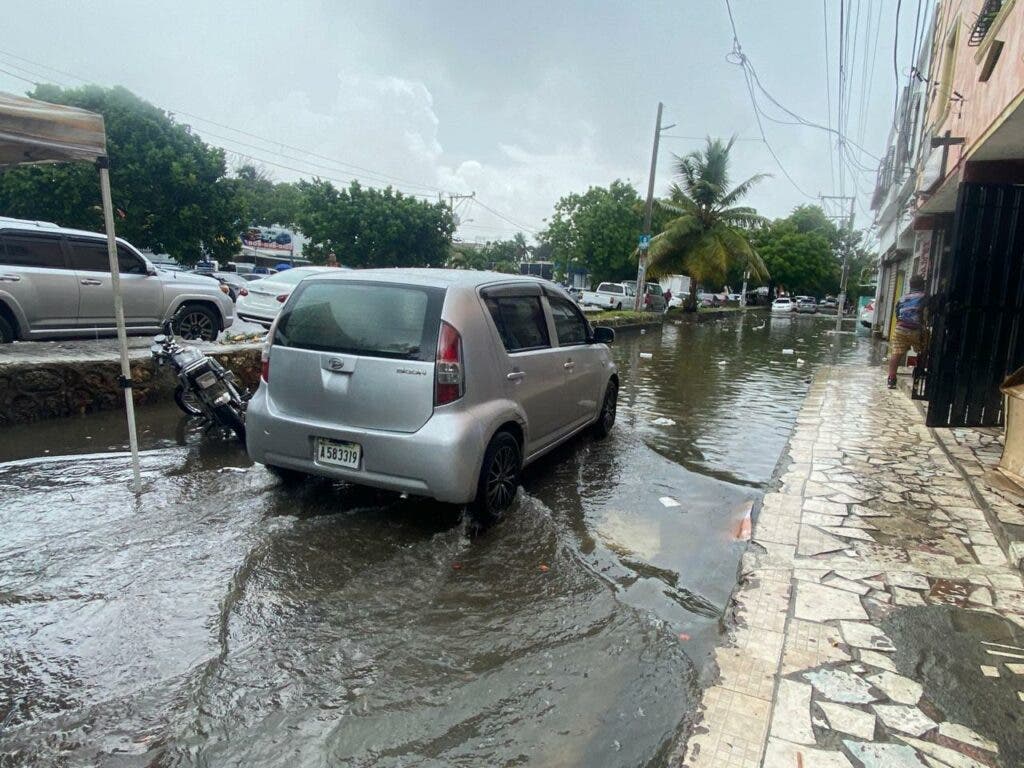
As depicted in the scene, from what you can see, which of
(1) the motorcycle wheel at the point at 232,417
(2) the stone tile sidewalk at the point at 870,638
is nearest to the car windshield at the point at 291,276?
(1) the motorcycle wheel at the point at 232,417

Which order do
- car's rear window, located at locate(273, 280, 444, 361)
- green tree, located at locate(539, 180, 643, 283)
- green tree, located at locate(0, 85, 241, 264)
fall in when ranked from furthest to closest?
green tree, located at locate(539, 180, 643, 283)
green tree, located at locate(0, 85, 241, 264)
car's rear window, located at locate(273, 280, 444, 361)

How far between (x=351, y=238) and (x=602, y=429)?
30.9m

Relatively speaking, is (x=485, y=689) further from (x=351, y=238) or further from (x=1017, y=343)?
(x=351, y=238)

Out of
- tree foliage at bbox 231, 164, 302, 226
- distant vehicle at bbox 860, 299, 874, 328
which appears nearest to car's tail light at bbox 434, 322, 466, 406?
distant vehicle at bbox 860, 299, 874, 328

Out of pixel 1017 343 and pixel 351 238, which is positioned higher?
pixel 351 238

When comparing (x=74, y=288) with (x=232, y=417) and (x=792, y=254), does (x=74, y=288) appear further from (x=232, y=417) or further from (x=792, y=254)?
Result: (x=792, y=254)

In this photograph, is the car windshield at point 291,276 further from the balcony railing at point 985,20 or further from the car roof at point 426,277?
the balcony railing at point 985,20

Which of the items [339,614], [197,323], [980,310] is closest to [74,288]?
[197,323]

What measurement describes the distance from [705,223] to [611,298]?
19.1 feet

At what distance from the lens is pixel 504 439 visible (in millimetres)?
4402

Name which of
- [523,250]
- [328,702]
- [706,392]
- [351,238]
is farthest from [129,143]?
[523,250]

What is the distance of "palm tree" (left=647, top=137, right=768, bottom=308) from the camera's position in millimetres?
30281

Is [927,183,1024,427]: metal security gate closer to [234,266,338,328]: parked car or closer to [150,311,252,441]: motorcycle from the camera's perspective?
[150,311,252,441]: motorcycle

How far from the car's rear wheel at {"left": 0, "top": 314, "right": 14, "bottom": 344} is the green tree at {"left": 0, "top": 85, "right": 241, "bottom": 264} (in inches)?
581
